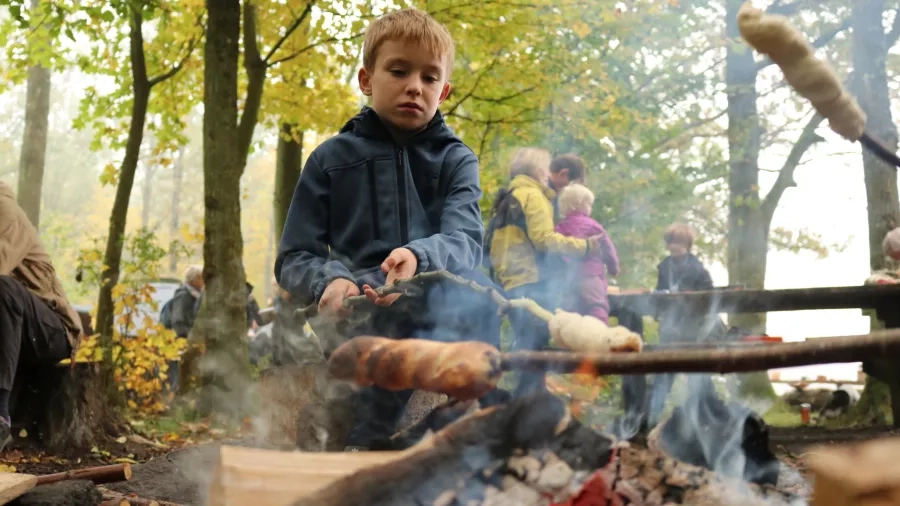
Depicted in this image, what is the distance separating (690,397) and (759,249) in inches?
503

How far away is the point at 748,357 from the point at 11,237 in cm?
500

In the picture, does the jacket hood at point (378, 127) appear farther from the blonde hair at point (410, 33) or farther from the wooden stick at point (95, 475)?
the wooden stick at point (95, 475)

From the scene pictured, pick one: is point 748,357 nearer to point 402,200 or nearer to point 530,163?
point 402,200

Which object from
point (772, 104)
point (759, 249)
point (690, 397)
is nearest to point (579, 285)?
point (690, 397)

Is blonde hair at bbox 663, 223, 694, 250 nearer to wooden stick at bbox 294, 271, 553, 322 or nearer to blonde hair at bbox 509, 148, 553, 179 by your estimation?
blonde hair at bbox 509, 148, 553, 179

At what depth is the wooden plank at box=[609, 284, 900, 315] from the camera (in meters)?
5.91

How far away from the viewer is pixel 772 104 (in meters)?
15.7

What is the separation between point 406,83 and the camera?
297cm

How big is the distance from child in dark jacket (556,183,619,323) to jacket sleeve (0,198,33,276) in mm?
3501

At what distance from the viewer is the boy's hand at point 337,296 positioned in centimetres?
251

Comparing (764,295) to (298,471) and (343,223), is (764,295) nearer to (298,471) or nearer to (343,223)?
(343,223)

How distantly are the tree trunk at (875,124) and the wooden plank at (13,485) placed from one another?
7.88 meters

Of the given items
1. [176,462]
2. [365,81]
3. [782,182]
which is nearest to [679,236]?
[176,462]

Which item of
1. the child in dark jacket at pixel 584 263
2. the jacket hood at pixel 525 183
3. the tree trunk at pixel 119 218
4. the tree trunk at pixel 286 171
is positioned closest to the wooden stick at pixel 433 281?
the child in dark jacket at pixel 584 263
